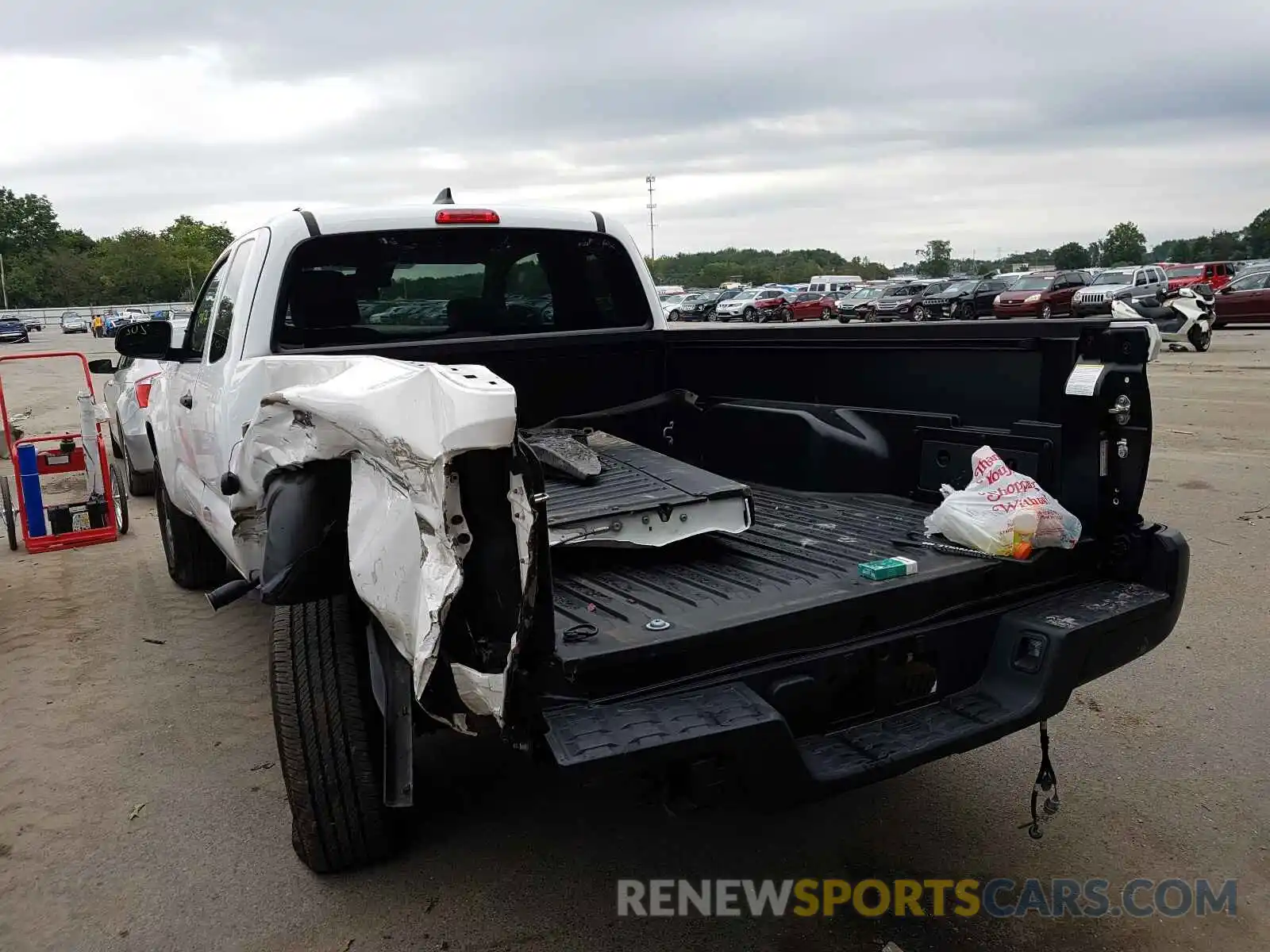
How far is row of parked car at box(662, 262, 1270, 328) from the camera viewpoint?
25859 millimetres

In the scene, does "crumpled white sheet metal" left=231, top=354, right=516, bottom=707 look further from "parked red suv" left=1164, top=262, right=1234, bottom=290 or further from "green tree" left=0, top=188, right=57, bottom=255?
"green tree" left=0, top=188, right=57, bottom=255

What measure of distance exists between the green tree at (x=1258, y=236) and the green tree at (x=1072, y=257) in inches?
468

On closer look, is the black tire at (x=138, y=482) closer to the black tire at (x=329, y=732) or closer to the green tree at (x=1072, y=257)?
the black tire at (x=329, y=732)

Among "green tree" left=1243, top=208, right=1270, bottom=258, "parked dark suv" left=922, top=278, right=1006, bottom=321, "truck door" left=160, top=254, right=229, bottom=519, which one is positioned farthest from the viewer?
"green tree" left=1243, top=208, right=1270, bottom=258

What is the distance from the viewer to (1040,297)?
29625 millimetres

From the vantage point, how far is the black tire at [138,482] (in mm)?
9259

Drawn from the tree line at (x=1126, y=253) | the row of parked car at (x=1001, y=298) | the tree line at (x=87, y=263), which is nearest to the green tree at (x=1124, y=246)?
the tree line at (x=1126, y=253)

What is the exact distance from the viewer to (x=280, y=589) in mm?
2615

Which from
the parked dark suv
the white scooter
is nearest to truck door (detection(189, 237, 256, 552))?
the white scooter

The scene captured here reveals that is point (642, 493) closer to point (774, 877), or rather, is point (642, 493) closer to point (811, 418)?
point (811, 418)

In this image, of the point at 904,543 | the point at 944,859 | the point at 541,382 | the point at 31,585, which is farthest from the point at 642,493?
the point at 31,585

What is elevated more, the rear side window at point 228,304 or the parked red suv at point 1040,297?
the rear side window at point 228,304

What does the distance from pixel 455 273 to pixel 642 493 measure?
1.60 m

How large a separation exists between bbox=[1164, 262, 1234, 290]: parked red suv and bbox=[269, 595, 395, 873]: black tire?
1276 inches
